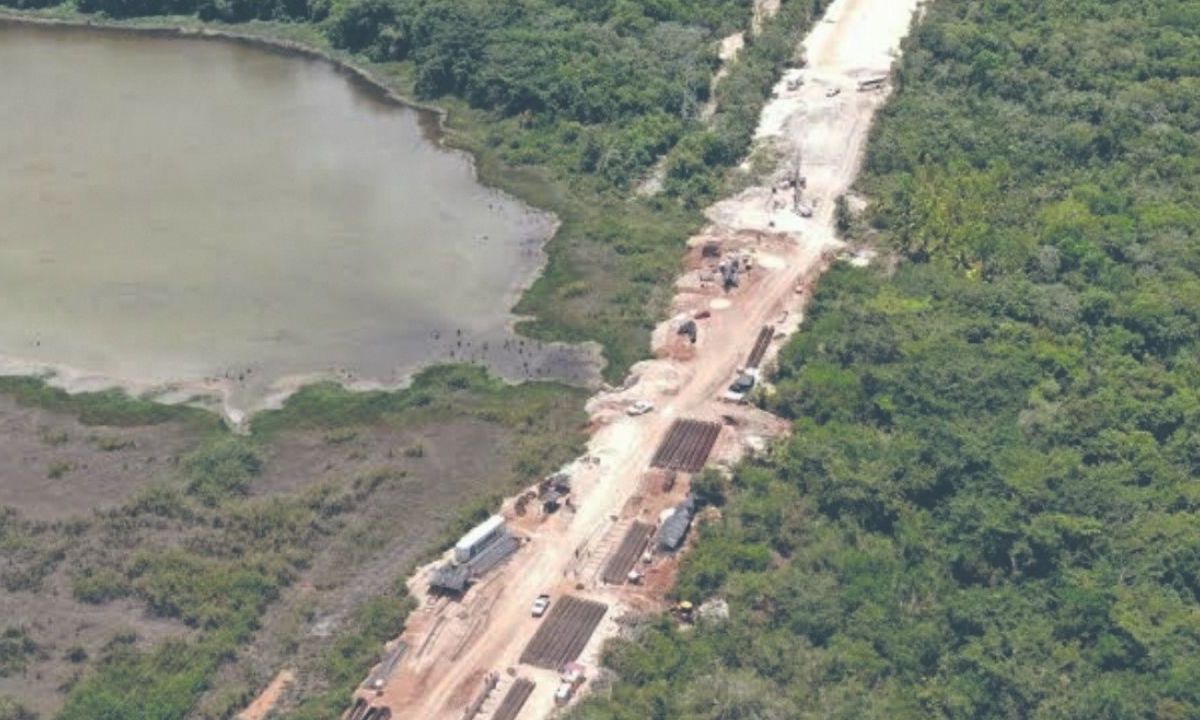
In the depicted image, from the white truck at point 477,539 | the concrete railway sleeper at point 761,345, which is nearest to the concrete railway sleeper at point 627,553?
the white truck at point 477,539

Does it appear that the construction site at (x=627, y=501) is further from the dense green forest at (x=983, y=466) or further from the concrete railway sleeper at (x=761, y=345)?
the dense green forest at (x=983, y=466)

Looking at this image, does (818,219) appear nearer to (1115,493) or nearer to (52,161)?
(1115,493)

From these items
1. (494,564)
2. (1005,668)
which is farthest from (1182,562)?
(494,564)

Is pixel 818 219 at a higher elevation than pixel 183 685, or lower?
higher

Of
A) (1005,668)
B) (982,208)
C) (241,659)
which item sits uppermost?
(982,208)

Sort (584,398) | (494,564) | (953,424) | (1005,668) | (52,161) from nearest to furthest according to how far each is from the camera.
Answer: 1. (1005,668)
2. (494,564)
3. (953,424)
4. (584,398)
5. (52,161)

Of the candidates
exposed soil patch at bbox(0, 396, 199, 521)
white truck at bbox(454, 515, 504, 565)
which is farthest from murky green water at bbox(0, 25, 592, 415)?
white truck at bbox(454, 515, 504, 565)

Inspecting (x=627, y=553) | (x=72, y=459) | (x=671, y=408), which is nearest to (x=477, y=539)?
(x=627, y=553)
